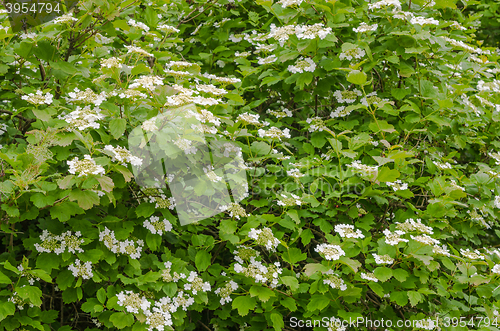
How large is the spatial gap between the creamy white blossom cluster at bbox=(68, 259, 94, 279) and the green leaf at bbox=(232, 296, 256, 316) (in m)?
0.71

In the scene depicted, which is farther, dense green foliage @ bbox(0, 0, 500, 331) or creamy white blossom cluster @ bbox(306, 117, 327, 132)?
creamy white blossom cluster @ bbox(306, 117, 327, 132)

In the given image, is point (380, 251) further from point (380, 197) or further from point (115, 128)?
point (115, 128)

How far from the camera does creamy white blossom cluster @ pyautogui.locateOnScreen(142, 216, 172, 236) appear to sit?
6.20ft

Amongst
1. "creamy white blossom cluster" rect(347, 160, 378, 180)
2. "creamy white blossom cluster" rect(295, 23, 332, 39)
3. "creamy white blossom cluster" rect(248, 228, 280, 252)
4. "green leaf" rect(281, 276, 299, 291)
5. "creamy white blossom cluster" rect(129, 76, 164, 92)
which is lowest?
"green leaf" rect(281, 276, 299, 291)

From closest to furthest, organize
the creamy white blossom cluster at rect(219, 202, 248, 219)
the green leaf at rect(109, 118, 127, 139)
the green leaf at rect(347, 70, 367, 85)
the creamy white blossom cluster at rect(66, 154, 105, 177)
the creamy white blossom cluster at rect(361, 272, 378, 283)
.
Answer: the creamy white blossom cluster at rect(66, 154, 105, 177) < the green leaf at rect(109, 118, 127, 139) < the creamy white blossom cluster at rect(361, 272, 378, 283) < the creamy white blossom cluster at rect(219, 202, 248, 219) < the green leaf at rect(347, 70, 367, 85)

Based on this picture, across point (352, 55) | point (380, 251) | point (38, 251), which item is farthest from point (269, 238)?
point (352, 55)

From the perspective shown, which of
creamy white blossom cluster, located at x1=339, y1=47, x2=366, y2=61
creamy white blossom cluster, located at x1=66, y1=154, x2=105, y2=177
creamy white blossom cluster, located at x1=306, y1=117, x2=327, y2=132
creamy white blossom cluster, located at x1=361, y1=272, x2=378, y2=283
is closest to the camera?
creamy white blossom cluster, located at x1=66, y1=154, x2=105, y2=177

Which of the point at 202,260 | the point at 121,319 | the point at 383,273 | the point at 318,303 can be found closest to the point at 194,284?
the point at 202,260

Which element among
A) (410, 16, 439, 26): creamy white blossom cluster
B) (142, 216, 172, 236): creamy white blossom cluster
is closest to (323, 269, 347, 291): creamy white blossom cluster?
(142, 216, 172, 236): creamy white blossom cluster

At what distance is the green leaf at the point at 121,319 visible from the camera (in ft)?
5.42

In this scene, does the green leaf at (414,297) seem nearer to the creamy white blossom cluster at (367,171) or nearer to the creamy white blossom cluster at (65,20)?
the creamy white blossom cluster at (367,171)

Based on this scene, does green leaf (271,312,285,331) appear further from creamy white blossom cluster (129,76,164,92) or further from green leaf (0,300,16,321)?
creamy white blossom cluster (129,76,164,92)

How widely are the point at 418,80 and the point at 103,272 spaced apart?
7.37ft

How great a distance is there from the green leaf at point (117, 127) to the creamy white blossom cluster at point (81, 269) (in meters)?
0.61
